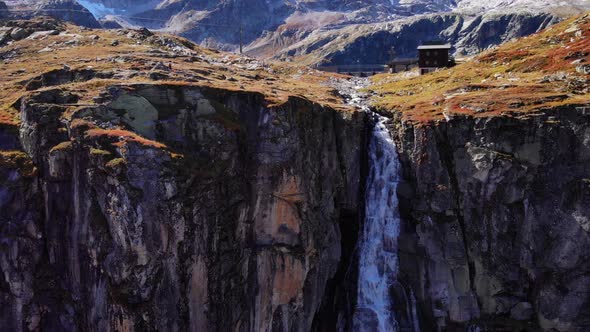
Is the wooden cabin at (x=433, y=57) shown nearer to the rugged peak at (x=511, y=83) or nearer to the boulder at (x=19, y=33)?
the rugged peak at (x=511, y=83)

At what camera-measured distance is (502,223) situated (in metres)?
47.6

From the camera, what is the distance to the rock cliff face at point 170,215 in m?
39.2

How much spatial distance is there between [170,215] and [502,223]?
3086cm

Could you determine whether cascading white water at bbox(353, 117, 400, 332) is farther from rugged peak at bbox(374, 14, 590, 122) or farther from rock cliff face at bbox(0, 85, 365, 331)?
rugged peak at bbox(374, 14, 590, 122)

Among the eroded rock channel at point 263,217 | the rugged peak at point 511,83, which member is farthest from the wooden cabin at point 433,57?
the eroded rock channel at point 263,217

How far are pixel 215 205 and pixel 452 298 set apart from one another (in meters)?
24.6

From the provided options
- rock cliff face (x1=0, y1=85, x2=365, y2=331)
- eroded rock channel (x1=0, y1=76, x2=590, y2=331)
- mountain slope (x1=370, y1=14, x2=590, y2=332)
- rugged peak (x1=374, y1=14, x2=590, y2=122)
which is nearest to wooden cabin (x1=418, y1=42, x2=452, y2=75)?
rugged peak (x1=374, y1=14, x2=590, y2=122)

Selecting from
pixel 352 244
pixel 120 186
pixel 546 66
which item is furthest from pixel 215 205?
pixel 546 66

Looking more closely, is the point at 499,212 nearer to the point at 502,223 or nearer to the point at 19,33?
the point at 502,223

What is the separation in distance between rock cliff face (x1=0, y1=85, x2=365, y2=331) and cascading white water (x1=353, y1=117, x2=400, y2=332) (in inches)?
139

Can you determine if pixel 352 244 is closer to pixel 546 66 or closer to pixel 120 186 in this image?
pixel 120 186

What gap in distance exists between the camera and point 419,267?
163 feet

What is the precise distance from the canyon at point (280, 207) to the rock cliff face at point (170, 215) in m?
0.14

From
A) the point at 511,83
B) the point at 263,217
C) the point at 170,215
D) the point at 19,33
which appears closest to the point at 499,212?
the point at 511,83
